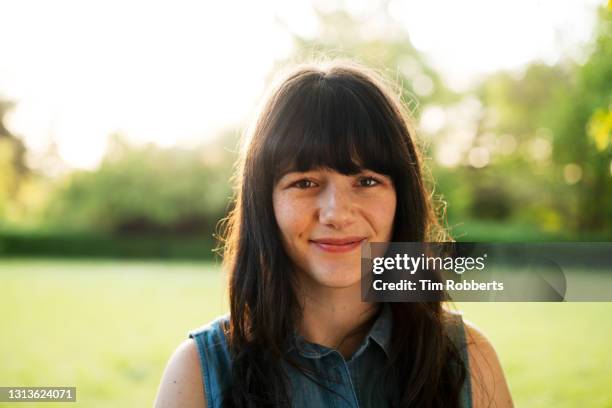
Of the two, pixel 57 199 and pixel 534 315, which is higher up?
pixel 57 199

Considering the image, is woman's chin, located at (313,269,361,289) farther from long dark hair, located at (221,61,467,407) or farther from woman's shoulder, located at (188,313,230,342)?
woman's shoulder, located at (188,313,230,342)

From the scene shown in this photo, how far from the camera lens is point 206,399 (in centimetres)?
112

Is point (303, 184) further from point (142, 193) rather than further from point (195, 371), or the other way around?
point (142, 193)

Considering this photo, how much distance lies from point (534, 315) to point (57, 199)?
17182 millimetres

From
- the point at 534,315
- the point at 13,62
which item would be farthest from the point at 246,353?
the point at 13,62

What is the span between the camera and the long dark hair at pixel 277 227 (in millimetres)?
1137

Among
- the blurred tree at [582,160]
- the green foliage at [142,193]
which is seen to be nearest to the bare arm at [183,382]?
the blurred tree at [582,160]

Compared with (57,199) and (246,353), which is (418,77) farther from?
(246,353)

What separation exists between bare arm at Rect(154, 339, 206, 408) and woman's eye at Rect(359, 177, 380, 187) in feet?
1.40

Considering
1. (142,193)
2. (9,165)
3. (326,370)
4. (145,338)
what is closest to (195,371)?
(326,370)

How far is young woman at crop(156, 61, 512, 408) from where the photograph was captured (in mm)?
1130

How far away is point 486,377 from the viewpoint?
3.99ft

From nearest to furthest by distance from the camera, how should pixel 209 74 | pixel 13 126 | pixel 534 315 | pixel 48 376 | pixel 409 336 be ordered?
pixel 409 336
pixel 48 376
pixel 534 315
pixel 209 74
pixel 13 126

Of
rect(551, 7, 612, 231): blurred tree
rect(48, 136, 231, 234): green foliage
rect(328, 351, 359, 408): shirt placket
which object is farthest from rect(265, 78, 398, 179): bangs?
rect(48, 136, 231, 234): green foliage
